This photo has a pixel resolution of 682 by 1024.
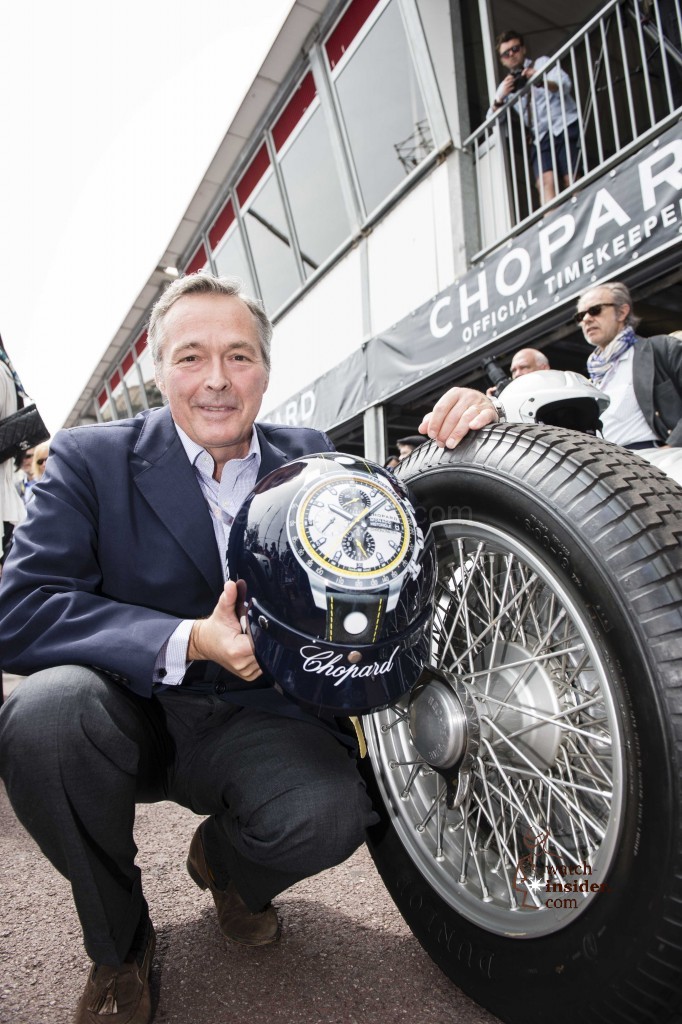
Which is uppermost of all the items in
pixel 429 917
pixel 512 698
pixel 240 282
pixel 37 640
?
pixel 240 282

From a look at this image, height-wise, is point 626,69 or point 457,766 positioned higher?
point 626,69

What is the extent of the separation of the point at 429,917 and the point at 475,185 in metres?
6.04

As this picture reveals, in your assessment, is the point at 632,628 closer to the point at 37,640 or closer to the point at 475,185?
the point at 37,640

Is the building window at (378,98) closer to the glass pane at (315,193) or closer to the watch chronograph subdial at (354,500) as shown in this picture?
the glass pane at (315,193)

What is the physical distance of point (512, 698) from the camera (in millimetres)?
1219

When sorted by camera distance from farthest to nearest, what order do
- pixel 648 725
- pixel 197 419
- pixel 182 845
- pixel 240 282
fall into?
pixel 182 845, pixel 240 282, pixel 197 419, pixel 648 725

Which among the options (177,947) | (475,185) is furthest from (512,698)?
(475,185)

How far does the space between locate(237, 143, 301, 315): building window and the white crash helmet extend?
292 inches

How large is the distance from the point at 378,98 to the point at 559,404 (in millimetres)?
6534

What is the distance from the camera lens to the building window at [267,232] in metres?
8.92

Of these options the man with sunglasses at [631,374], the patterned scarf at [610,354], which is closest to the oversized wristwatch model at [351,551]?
the man with sunglasses at [631,374]

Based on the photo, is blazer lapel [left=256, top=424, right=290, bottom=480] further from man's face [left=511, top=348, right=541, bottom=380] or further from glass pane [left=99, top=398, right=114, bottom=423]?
glass pane [left=99, top=398, right=114, bottom=423]

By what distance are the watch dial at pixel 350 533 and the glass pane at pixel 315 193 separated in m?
7.19

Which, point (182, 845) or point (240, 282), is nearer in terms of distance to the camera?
point (240, 282)
